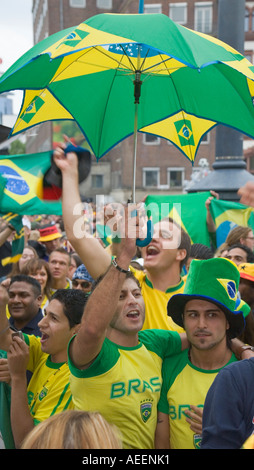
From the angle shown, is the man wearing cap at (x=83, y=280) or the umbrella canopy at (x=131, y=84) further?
the man wearing cap at (x=83, y=280)

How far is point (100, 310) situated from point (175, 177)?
121 feet

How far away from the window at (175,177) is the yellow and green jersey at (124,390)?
119 ft

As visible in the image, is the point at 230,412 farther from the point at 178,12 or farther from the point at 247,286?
the point at 178,12

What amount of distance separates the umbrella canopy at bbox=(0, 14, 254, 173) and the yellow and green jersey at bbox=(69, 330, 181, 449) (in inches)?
58.1

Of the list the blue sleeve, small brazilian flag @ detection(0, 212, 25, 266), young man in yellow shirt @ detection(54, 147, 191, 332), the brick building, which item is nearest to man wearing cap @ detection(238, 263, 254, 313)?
young man in yellow shirt @ detection(54, 147, 191, 332)

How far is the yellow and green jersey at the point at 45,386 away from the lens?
278 cm

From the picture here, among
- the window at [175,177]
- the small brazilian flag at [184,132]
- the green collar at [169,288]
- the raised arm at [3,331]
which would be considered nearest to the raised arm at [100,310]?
the raised arm at [3,331]

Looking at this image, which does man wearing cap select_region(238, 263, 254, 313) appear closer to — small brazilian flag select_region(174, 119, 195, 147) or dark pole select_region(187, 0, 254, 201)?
small brazilian flag select_region(174, 119, 195, 147)

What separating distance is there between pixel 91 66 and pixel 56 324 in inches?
68.6

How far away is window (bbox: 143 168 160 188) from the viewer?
127 feet

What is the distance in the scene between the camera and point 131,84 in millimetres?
3875

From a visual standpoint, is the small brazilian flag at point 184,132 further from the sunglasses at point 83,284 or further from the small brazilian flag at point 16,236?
the small brazilian flag at point 16,236

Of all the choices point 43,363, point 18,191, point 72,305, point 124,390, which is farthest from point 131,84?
point 124,390
